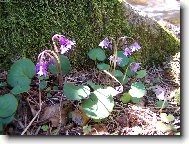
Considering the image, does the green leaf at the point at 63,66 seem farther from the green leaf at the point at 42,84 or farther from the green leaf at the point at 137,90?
the green leaf at the point at 137,90

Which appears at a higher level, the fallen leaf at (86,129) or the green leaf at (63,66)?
the green leaf at (63,66)

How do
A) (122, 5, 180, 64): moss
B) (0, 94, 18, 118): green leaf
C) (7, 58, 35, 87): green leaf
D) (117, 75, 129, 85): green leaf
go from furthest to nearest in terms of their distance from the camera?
(122, 5, 180, 64): moss < (117, 75, 129, 85): green leaf < (7, 58, 35, 87): green leaf < (0, 94, 18, 118): green leaf

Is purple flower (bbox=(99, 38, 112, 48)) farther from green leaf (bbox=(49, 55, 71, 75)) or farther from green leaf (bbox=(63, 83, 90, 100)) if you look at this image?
green leaf (bbox=(63, 83, 90, 100))

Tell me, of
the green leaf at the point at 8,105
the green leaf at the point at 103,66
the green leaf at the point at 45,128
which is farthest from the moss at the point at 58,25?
the green leaf at the point at 45,128

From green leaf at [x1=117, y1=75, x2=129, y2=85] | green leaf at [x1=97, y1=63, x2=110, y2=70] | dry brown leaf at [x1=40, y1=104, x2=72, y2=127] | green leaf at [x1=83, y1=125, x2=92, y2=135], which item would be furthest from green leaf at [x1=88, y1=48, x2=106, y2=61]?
green leaf at [x1=83, y1=125, x2=92, y2=135]

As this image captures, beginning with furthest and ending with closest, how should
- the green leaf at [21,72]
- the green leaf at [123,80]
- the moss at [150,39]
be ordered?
1. the moss at [150,39]
2. the green leaf at [123,80]
3. the green leaf at [21,72]
